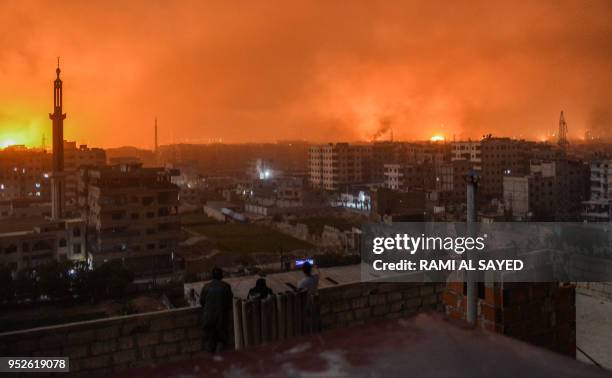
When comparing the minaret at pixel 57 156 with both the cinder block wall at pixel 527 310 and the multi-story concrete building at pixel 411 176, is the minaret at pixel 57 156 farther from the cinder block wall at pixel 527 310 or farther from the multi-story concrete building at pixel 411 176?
the cinder block wall at pixel 527 310

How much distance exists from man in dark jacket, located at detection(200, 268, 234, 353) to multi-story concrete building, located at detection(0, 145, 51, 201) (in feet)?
92.5

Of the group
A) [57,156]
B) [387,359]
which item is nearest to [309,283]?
[387,359]

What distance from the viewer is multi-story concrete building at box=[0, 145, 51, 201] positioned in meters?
28.4

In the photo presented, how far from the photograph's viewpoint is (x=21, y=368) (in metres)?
2.61

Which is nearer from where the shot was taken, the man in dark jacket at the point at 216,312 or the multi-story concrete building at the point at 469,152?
the man in dark jacket at the point at 216,312

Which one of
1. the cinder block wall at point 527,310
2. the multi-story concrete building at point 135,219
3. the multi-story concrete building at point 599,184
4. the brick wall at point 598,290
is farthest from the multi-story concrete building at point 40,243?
the multi-story concrete building at point 599,184

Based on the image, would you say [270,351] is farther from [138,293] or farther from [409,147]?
[409,147]

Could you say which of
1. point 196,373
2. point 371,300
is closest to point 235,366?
point 196,373

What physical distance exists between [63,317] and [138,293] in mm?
2091

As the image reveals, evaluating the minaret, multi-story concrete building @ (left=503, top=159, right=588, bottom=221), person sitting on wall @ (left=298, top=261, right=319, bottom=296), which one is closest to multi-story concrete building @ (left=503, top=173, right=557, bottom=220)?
multi-story concrete building @ (left=503, top=159, right=588, bottom=221)

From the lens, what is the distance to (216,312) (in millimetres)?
2750

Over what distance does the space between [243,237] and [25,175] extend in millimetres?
13997

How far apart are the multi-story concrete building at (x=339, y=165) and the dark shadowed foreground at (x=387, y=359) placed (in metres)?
35.6

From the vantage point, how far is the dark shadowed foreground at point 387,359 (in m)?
0.83
